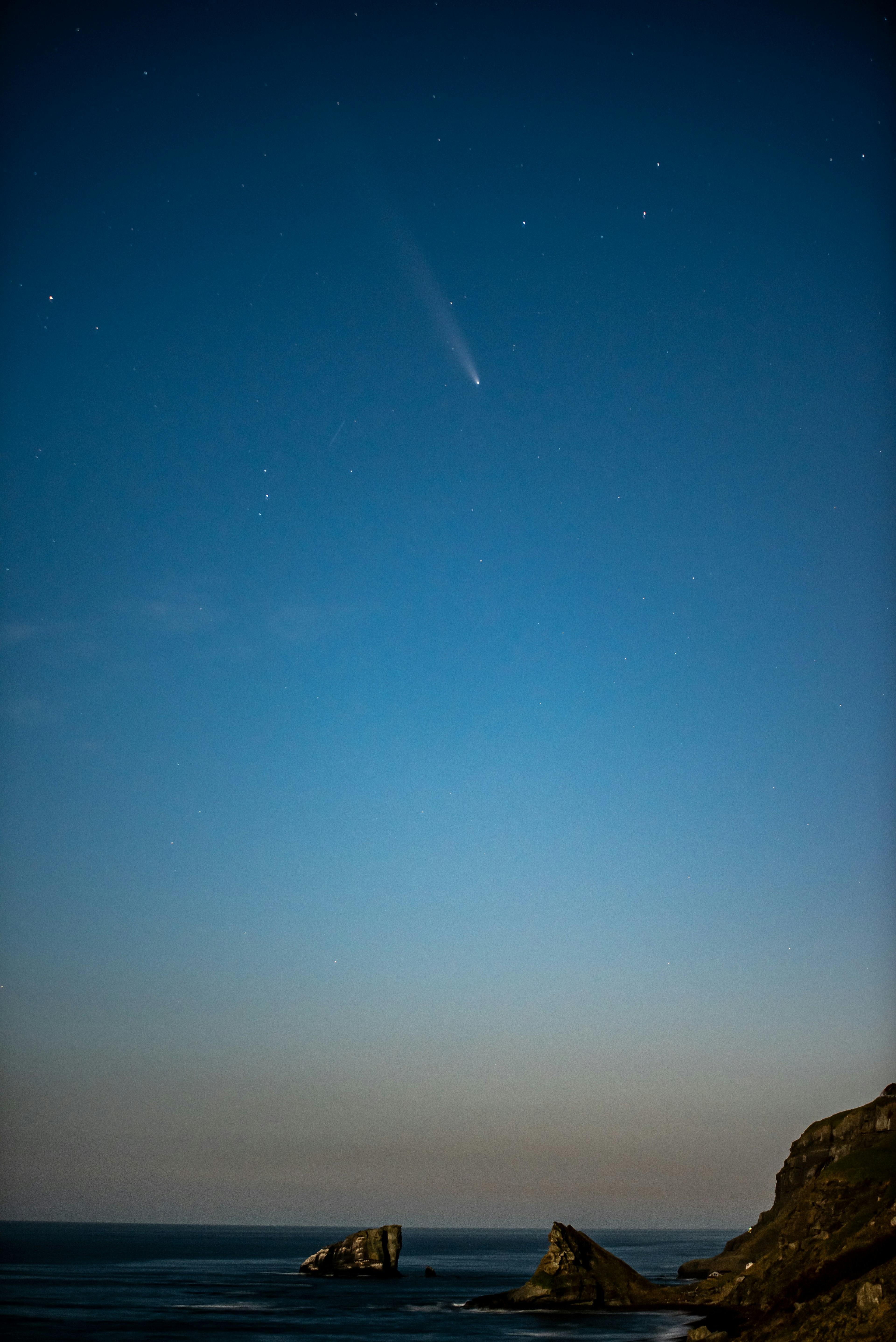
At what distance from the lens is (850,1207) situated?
73938 millimetres

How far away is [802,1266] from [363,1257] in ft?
288

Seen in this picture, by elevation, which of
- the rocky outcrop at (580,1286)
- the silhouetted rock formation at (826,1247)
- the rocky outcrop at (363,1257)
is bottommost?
the rocky outcrop at (363,1257)

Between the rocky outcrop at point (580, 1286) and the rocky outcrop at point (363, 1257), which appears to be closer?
the rocky outcrop at point (580, 1286)

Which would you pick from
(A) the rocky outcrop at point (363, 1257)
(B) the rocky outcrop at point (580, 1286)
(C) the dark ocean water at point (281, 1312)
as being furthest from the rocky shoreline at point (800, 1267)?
(A) the rocky outcrop at point (363, 1257)

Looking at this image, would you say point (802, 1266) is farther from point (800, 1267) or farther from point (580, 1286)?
point (580, 1286)

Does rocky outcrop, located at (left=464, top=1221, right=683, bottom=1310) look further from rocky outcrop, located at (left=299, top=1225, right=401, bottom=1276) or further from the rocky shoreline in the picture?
rocky outcrop, located at (left=299, top=1225, right=401, bottom=1276)

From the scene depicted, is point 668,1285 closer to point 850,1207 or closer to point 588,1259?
point 588,1259

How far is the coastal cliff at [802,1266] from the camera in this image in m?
46.5

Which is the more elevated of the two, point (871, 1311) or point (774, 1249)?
point (871, 1311)


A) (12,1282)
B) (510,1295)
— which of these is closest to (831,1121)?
(510,1295)

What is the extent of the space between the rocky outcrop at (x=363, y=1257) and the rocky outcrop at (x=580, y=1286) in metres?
45.1

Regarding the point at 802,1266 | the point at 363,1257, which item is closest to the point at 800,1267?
the point at 802,1266

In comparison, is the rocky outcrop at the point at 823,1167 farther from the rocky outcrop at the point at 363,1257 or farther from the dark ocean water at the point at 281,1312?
the rocky outcrop at the point at 363,1257

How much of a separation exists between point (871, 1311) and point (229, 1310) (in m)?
75.6
